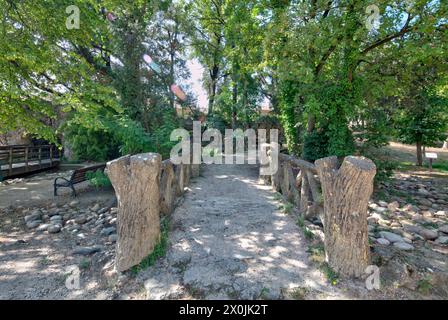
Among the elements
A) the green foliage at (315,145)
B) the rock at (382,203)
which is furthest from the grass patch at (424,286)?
the green foliage at (315,145)

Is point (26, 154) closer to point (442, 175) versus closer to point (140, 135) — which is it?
point (140, 135)

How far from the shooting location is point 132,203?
9.54 feet

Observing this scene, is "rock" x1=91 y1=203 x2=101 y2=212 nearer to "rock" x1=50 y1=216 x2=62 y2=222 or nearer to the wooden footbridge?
"rock" x1=50 y1=216 x2=62 y2=222

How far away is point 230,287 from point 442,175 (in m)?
11.6

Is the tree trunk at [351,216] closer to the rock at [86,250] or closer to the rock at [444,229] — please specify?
the rock at [444,229]

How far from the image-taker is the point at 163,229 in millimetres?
3656

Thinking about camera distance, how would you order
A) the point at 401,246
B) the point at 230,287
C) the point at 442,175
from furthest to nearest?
the point at 442,175
the point at 401,246
the point at 230,287

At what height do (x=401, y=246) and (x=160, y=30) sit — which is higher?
(x=160, y=30)

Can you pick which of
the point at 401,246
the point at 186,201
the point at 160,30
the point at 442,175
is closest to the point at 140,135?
the point at 186,201

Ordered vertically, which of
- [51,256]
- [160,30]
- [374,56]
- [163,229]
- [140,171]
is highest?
[160,30]

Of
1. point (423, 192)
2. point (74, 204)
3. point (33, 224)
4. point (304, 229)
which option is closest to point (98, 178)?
point (74, 204)

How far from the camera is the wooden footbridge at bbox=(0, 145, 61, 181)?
9781 mm

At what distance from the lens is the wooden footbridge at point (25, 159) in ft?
32.1

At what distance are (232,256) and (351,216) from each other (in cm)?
148
